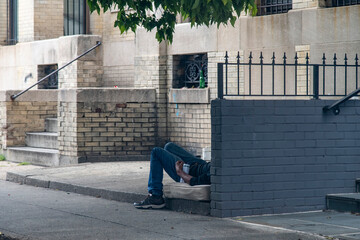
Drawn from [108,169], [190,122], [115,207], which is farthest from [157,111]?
[115,207]

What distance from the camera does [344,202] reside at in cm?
883

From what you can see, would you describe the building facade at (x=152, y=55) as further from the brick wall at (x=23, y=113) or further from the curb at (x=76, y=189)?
the curb at (x=76, y=189)

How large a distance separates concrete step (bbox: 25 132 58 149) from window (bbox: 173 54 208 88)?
2982 mm

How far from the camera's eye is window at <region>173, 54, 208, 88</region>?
50.7 ft

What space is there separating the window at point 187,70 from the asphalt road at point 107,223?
5.57m

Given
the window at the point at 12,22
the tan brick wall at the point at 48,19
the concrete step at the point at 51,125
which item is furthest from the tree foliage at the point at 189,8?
the window at the point at 12,22

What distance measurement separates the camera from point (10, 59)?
69.9 feet

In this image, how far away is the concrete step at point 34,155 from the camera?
50.2ft

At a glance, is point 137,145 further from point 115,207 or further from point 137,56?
point 115,207

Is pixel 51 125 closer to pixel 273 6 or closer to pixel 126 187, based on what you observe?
pixel 273 6

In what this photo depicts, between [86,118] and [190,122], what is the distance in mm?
2208

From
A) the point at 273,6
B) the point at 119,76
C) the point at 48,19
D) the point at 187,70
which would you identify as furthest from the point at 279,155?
the point at 48,19

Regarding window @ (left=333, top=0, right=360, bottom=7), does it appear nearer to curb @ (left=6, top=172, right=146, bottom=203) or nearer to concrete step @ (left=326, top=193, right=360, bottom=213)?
concrete step @ (left=326, top=193, right=360, bottom=213)

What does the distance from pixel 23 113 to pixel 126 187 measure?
6990mm
